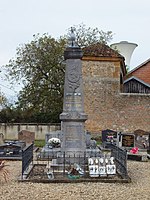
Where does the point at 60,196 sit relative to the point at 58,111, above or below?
below

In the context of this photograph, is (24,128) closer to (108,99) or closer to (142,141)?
(108,99)

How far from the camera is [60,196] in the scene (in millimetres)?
8266

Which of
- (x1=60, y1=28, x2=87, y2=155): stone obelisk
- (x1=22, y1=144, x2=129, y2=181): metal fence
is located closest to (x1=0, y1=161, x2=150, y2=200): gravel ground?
(x1=22, y1=144, x2=129, y2=181): metal fence

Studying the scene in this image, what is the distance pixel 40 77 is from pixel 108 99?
24.6 feet

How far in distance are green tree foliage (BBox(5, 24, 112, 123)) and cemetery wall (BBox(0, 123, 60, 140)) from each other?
98.8 inches

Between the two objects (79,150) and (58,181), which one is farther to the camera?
(79,150)

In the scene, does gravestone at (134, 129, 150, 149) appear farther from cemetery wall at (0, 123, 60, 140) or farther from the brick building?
cemetery wall at (0, 123, 60, 140)

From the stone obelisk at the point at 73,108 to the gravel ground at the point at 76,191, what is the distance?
96.3 inches

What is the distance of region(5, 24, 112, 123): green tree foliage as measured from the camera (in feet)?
107

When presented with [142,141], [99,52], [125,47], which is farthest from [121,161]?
[125,47]

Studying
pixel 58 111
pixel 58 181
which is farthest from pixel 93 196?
pixel 58 111

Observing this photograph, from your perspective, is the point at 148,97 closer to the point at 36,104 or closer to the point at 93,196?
the point at 36,104

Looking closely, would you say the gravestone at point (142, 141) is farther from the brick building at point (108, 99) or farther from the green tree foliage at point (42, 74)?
the green tree foliage at point (42, 74)

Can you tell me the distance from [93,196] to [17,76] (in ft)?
87.2
